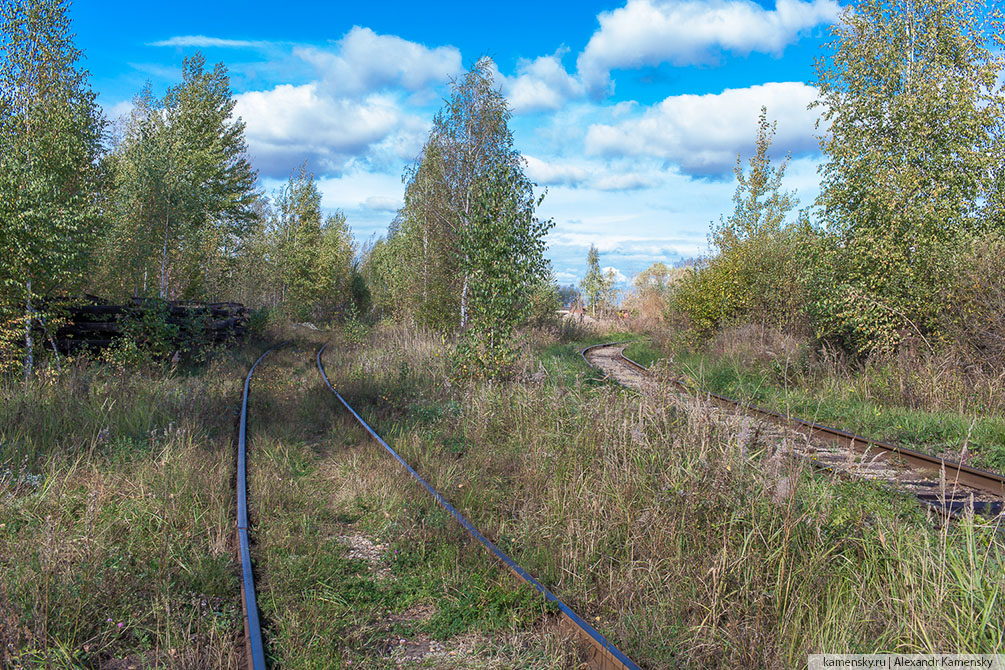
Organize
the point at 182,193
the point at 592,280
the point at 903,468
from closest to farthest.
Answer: the point at 903,468, the point at 182,193, the point at 592,280

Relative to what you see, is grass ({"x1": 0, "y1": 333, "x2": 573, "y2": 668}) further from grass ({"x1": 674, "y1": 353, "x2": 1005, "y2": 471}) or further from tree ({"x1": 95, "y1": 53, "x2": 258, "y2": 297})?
tree ({"x1": 95, "y1": 53, "x2": 258, "y2": 297})

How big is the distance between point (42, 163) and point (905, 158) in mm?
17234

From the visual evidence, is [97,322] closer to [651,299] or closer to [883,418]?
[883,418]

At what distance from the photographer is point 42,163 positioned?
39.6ft

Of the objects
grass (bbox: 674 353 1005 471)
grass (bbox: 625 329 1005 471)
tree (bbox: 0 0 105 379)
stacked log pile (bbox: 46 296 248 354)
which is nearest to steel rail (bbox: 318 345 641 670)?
grass (bbox: 625 329 1005 471)

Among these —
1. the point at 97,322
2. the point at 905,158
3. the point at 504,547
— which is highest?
the point at 905,158

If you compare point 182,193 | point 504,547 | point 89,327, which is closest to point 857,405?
point 504,547

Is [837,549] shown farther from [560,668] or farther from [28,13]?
[28,13]

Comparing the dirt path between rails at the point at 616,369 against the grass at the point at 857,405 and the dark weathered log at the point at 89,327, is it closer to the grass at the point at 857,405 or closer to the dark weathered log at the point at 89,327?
the grass at the point at 857,405

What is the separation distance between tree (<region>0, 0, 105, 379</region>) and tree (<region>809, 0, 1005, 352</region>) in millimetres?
14142

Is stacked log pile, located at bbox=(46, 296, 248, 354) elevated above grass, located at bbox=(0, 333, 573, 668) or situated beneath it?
elevated above

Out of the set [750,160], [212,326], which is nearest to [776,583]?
[212,326]

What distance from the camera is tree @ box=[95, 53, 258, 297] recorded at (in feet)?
67.0

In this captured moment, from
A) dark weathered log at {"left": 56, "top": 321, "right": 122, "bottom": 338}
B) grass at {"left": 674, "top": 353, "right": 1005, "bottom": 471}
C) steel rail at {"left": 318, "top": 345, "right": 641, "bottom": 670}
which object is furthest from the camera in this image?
dark weathered log at {"left": 56, "top": 321, "right": 122, "bottom": 338}
